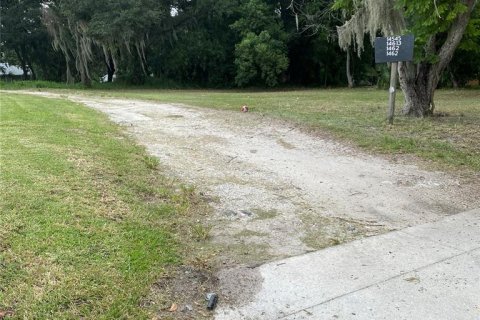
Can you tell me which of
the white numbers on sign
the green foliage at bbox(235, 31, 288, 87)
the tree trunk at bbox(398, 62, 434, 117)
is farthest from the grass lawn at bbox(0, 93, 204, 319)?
the green foliage at bbox(235, 31, 288, 87)

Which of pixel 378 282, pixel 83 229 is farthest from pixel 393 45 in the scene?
pixel 83 229

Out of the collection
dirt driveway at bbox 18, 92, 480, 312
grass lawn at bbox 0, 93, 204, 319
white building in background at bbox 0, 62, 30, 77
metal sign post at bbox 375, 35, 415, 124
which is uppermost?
white building in background at bbox 0, 62, 30, 77

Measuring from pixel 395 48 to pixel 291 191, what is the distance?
17.6ft

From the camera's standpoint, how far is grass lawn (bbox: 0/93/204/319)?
2.54 m

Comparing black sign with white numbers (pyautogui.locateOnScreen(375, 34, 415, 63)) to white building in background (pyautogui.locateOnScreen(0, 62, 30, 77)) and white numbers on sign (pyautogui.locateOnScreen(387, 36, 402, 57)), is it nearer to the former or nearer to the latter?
white numbers on sign (pyautogui.locateOnScreen(387, 36, 402, 57))

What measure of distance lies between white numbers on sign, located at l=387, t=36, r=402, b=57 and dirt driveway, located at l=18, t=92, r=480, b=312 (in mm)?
2449

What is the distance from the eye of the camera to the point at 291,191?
4.92 metres

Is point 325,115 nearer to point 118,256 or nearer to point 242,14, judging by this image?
point 118,256

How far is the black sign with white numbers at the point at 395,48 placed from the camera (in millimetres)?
8891

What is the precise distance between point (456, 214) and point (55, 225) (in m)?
3.49

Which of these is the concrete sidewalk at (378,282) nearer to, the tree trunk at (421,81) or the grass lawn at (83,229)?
the grass lawn at (83,229)

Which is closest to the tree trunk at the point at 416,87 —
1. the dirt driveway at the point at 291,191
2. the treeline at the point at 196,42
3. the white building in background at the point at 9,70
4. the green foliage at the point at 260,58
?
the dirt driveway at the point at 291,191

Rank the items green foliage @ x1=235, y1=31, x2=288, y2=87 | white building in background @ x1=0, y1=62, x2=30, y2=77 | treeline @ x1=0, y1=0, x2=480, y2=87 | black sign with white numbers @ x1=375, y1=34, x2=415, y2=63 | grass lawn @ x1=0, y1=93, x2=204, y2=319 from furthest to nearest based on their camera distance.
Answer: white building in background @ x1=0, y1=62, x2=30, y2=77 < green foliage @ x1=235, y1=31, x2=288, y2=87 < treeline @ x1=0, y1=0, x2=480, y2=87 < black sign with white numbers @ x1=375, y1=34, x2=415, y2=63 < grass lawn @ x1=0, y1=93, x2=204, y2=319

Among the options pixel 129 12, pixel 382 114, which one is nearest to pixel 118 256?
pixel 382 114
